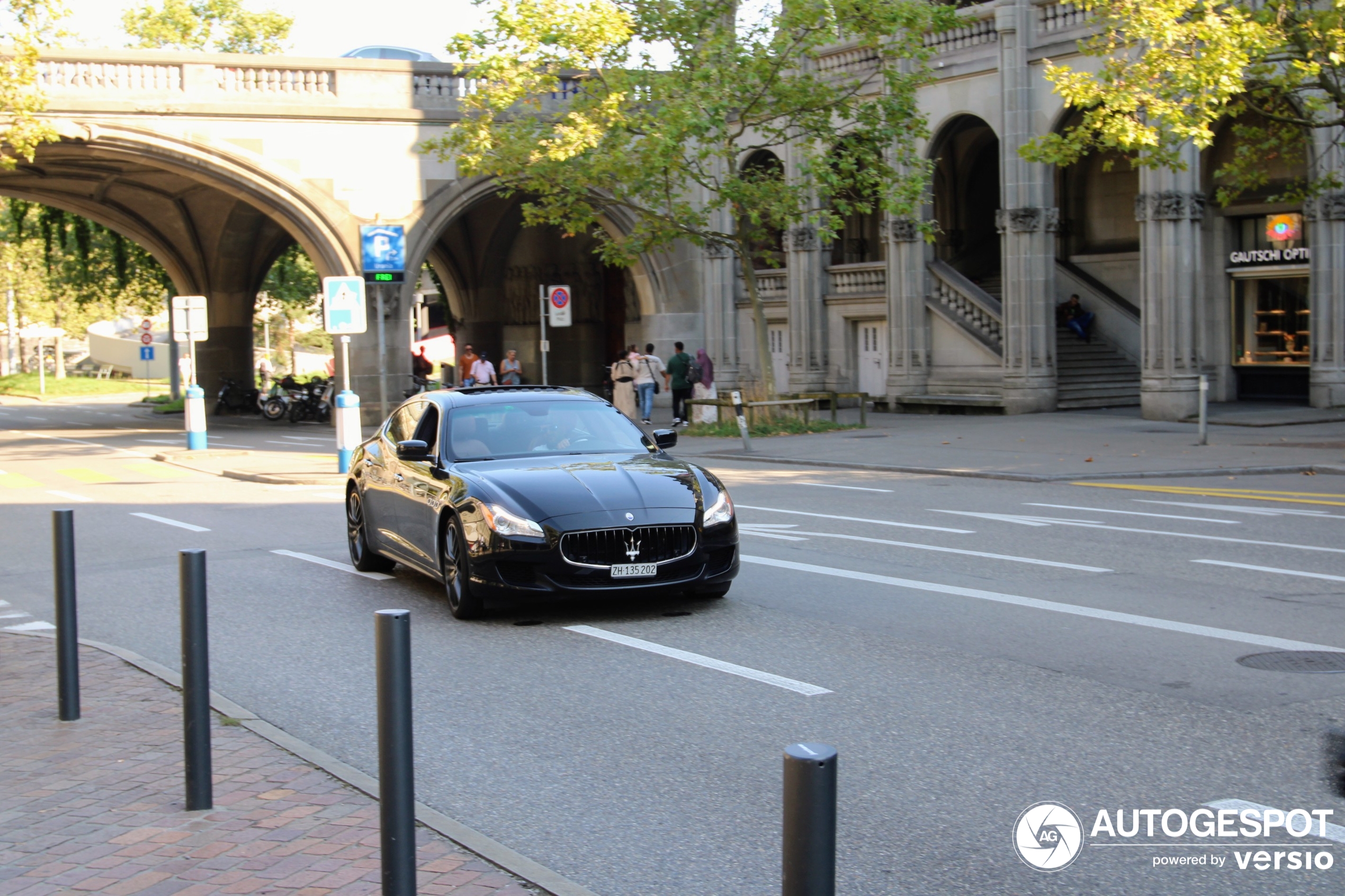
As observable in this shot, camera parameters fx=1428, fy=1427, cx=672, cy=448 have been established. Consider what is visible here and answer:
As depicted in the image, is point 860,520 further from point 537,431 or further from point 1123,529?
point 537,431

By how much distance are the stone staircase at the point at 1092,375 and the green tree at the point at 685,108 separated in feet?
20.2

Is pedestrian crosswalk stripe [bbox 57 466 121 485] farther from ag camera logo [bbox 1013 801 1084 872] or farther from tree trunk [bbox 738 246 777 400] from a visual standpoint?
ag camera logo [bbox 1013 801 1084 872]

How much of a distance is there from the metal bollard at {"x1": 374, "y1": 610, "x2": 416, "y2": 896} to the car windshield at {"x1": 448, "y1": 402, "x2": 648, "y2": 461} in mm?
6097

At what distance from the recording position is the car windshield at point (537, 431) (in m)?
10.1

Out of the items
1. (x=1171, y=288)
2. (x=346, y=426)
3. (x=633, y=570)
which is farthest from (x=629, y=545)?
(x=1171, y=288)

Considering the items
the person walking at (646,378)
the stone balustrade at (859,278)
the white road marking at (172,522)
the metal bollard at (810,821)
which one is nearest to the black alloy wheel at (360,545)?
the white road marking at (172,522)

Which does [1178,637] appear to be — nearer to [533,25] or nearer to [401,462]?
[401,462]

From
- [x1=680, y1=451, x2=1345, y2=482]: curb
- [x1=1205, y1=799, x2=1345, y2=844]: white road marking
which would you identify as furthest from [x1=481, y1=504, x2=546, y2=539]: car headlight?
[x1=680, y1=451, x2=1345, y2=482]: curb

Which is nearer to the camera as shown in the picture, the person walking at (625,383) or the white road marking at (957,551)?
the white road marking at (957,551)

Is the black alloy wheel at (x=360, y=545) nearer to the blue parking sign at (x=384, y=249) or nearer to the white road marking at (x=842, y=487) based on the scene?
the white road marking at (x=842, y=487)

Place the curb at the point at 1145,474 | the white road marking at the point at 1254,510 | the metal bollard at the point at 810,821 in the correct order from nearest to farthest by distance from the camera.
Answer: the metal bollard at the point at 810,821 < the white road marking at the point at 1254,510 < the curb at the point at 1145,474

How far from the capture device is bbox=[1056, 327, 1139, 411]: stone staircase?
29141mm

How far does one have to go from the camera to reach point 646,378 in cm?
3003

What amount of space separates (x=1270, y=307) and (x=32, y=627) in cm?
2487
